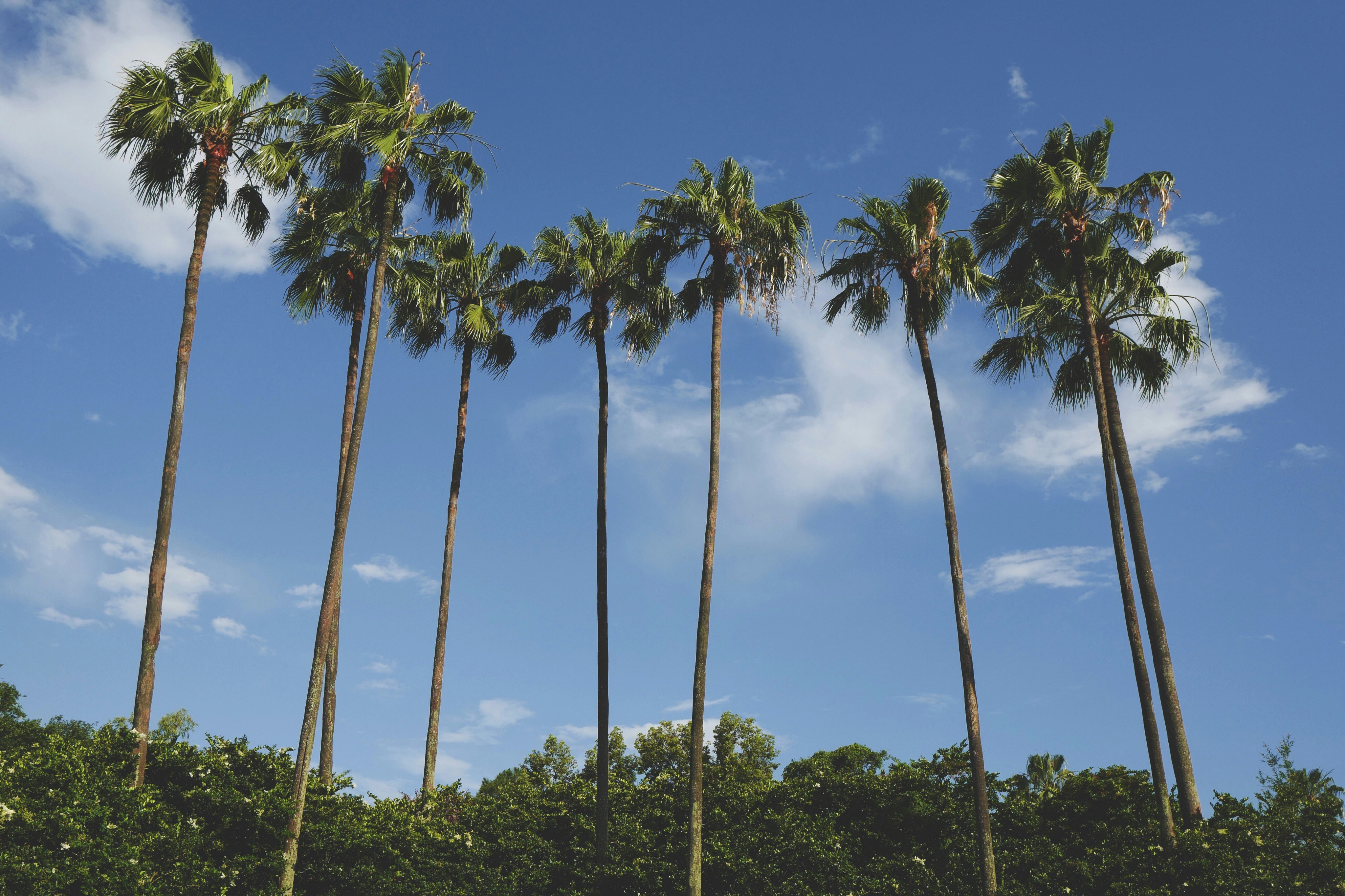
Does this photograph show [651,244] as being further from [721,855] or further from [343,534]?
[721,855]

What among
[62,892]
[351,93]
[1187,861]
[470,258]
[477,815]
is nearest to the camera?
[62,892]

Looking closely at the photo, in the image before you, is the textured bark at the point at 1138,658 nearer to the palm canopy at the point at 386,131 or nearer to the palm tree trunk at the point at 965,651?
the palm tree trunk at the point at 965,651

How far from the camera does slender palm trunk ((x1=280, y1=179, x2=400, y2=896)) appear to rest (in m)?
18.6

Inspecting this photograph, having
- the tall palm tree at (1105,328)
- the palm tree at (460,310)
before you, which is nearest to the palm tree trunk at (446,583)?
the palm tree at (460,310)

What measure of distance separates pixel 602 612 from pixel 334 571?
8.34 m

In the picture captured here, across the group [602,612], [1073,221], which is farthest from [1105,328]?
[602,612]

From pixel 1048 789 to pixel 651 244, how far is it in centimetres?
1797

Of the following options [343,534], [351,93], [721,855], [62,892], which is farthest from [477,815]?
[351,93]

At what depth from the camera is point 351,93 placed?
22.9 meters

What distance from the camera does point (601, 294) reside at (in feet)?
97.5

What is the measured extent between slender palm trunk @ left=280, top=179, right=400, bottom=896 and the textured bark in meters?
17.8

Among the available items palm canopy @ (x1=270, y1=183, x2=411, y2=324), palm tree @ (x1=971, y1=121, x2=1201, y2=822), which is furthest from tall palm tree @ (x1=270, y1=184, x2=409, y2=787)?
palm tree @ (x1=971, y1=121, x2=1201, y2=822)

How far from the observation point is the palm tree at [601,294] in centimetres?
2816

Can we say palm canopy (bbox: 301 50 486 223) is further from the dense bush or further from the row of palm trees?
the dense bush
